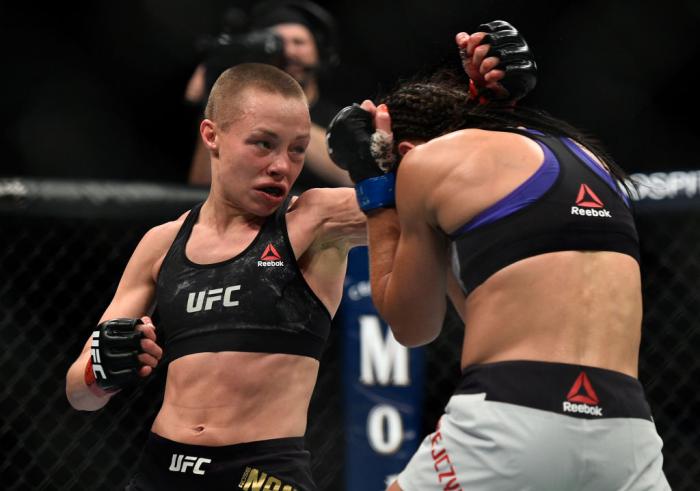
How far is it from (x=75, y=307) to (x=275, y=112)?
125cm

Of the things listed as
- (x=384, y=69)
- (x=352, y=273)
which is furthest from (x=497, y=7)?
(x=352, y=273)

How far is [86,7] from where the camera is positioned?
4352mm

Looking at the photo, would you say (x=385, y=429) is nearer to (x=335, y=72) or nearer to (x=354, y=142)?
(x=354, y=142)

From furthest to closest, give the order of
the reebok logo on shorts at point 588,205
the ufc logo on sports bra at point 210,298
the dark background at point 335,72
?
the dark background at point 335,72
the ufc logo on sports bra at point 210,298
the reebok logo on shorts at point 588,205

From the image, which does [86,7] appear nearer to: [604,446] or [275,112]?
[275,112]

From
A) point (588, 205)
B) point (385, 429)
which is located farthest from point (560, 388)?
point (385, 429)

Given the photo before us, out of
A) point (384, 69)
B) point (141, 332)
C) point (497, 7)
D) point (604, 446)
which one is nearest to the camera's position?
point (604, 446)

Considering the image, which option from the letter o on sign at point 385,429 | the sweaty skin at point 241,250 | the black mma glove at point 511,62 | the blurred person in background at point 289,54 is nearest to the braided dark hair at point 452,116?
the black mma glove at point 511,62

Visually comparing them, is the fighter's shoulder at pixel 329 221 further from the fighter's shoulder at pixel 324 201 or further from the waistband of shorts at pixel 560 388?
the waistband of shorts at pixel 560 388

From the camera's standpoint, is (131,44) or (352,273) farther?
(131,44)

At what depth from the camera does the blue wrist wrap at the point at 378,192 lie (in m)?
1.66

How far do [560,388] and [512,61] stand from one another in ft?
1.97

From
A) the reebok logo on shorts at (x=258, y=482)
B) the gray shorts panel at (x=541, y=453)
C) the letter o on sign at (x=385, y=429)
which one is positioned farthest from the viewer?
the letter o on sign at (x=385, y=429)

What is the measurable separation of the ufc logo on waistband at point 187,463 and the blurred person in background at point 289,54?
146 cm
